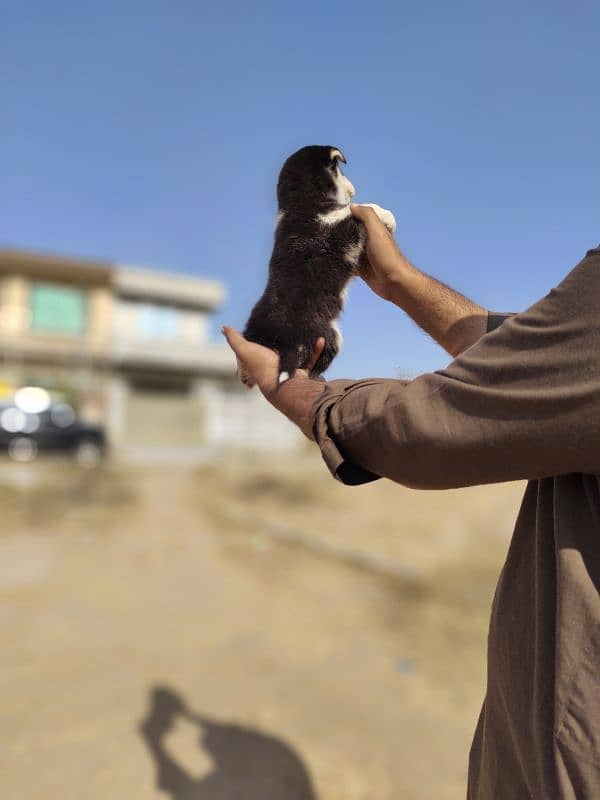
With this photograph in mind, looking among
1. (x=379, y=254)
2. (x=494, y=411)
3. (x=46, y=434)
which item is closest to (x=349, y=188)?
(x=379, y=254)

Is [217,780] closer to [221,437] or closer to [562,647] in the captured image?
[562,647]

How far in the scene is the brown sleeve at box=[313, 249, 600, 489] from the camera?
0.92 m

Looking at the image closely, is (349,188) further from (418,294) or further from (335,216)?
(418,294)

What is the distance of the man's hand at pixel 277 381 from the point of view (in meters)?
1.20

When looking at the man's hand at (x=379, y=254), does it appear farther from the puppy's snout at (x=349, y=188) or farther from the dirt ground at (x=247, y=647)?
the dirt ground at (x=247, y=647)

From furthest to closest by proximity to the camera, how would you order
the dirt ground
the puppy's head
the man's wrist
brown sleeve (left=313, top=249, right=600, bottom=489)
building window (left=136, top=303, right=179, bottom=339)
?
building window (left=136, top=303, right=179, bottom=339)
the dirt ground
the puppy's head
the man's wrist
brown sleeve (left=313, top=249, right=600, bottom=489)

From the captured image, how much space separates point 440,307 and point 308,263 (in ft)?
1.14

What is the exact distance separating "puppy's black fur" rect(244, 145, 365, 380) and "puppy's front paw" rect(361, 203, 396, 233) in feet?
0.23

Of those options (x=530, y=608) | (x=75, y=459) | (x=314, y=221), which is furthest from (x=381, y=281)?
(x=75, y=459)

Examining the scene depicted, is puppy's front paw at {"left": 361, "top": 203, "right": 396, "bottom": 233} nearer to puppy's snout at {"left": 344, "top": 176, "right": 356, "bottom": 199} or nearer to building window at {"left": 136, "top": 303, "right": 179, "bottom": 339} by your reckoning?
puppy's snout at {"left": 344, "top": 176, "right": 356, "bottom": 199}

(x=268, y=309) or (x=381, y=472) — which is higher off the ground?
(x=268, y=309)

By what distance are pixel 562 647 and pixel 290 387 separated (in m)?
0.68

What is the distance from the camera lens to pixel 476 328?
4.64ft

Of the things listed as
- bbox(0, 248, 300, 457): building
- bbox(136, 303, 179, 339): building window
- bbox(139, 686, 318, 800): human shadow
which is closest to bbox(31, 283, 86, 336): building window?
bbox(0, 248, 300, 457): building
